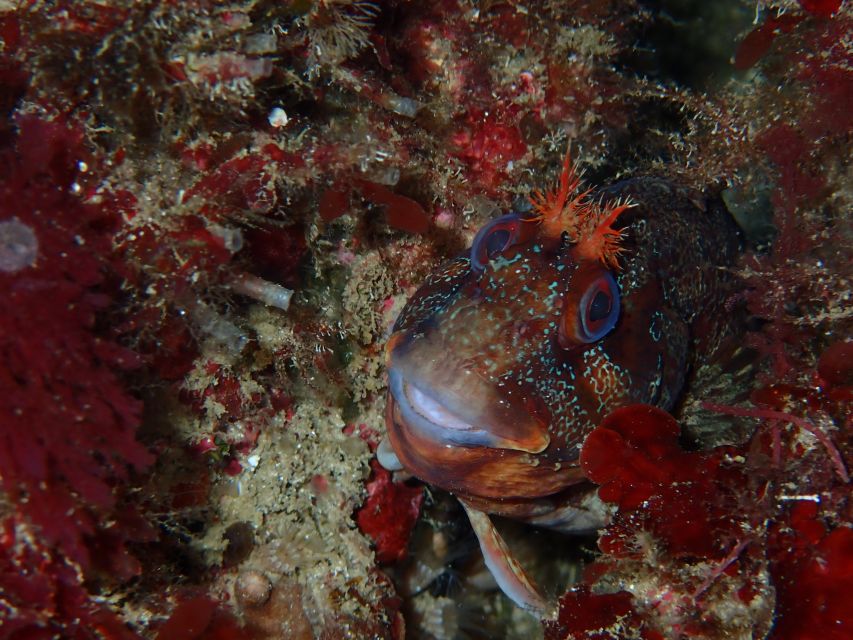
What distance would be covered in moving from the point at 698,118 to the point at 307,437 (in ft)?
12.9

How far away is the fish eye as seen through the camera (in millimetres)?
3051

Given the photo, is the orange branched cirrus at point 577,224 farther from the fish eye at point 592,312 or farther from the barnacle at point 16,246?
the barnacle at point 16,246

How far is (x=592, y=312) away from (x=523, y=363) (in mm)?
532

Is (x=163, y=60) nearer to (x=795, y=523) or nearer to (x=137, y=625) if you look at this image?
(x=137, y=625)

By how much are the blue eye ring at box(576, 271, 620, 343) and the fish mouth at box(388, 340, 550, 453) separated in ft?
2.05

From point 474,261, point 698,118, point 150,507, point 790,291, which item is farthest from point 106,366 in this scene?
point 698,118

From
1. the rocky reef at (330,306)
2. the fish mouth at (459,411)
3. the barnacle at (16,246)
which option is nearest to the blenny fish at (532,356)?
the fish mouth at (459,411)

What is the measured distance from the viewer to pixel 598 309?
315 cm

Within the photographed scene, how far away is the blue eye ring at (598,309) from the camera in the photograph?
307 centimetres

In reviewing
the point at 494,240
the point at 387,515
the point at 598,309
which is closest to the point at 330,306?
the point at 494,240

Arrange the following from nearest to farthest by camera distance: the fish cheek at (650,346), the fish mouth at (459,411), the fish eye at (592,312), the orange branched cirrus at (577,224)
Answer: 1. the fish mouth at (459,411)
2. the fish eye at (592,312)
3. the orange branched cirrus at (577,224)
4. the fish cheek at (650,346)

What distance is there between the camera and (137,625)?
2.89 metres

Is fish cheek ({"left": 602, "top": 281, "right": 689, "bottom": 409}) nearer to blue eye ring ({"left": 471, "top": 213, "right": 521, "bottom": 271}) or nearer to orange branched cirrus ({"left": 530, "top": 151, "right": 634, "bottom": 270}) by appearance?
orange branched cirrus ({"left": 530, "top": 151, "right": 634, "bottom": 270})

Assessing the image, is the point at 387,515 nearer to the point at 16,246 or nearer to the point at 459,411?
the point at 459,411
